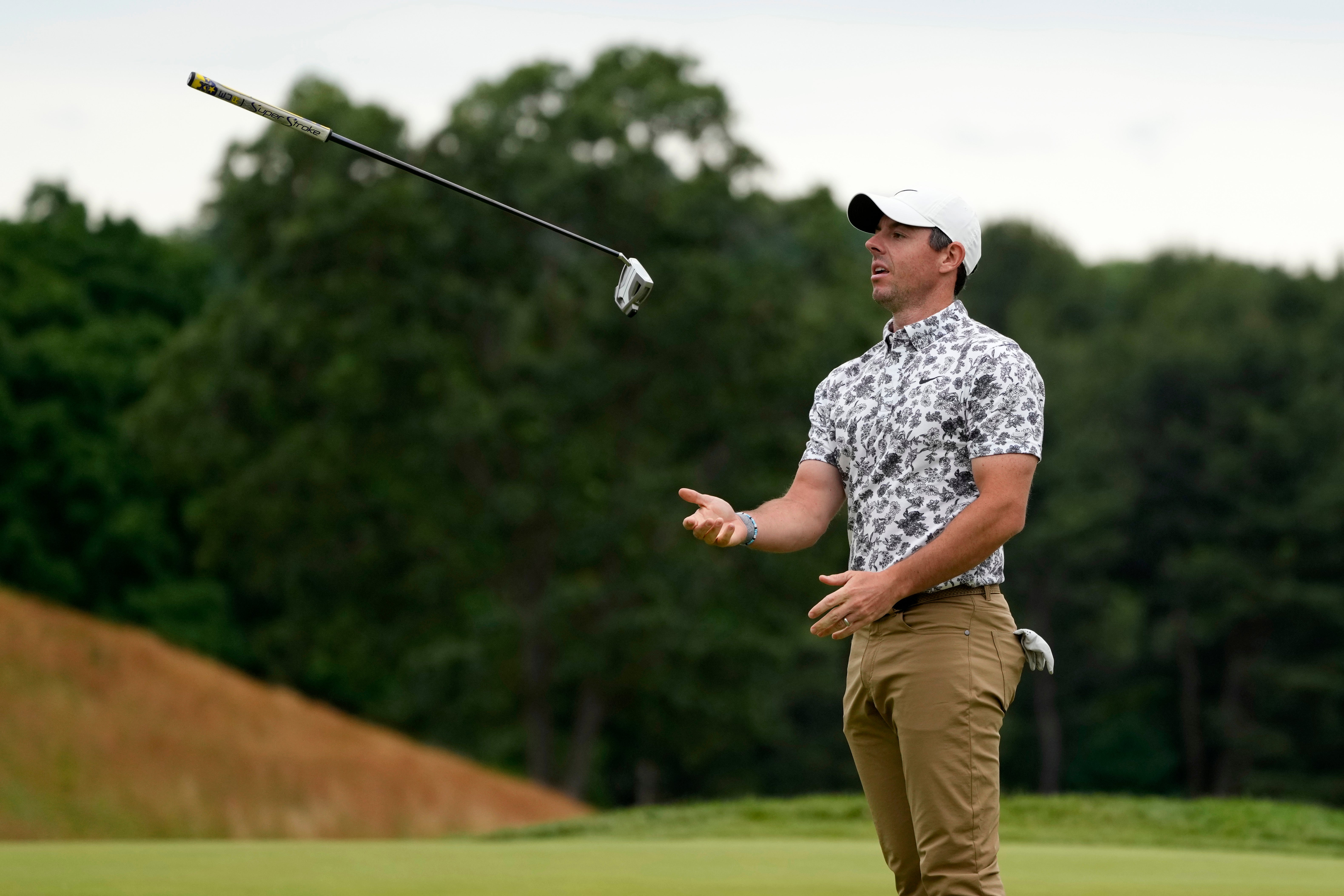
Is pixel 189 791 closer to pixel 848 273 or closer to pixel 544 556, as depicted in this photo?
pixel 544 556

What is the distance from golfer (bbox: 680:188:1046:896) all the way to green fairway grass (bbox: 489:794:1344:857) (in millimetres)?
6154

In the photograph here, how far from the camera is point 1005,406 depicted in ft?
10.9

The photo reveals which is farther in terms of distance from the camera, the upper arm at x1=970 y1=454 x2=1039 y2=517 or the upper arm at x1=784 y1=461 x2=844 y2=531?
the upper arm at x1=784 y1=461 x2=844 y2=531

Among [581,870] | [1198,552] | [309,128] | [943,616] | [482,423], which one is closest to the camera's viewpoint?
[943,616]

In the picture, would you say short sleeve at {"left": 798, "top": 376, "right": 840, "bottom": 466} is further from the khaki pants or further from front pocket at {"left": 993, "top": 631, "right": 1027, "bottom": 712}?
front pocket at {"left": 993, "top": 631, "right": 1027, "bottom": 712}

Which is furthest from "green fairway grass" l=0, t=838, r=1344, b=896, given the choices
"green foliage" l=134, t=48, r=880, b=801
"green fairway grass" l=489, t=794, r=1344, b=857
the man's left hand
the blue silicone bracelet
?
"green foliage" l=134, t=48, r=880, b=801

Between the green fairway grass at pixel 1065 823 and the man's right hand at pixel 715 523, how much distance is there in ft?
20.2

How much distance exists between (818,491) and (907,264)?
57 centimetres

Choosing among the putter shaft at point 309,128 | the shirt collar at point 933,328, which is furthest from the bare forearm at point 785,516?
Answer: the putter shaft at point 309,128

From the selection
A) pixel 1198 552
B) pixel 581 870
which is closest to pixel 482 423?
pixel 581 870

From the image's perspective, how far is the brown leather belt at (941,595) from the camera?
3395mm

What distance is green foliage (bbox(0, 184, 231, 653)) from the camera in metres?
27.2

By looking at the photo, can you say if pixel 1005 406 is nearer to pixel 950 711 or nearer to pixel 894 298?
pixel 894 298

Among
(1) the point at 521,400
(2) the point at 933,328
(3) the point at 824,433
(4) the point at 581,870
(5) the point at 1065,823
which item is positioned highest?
(1) the point at 521,400
